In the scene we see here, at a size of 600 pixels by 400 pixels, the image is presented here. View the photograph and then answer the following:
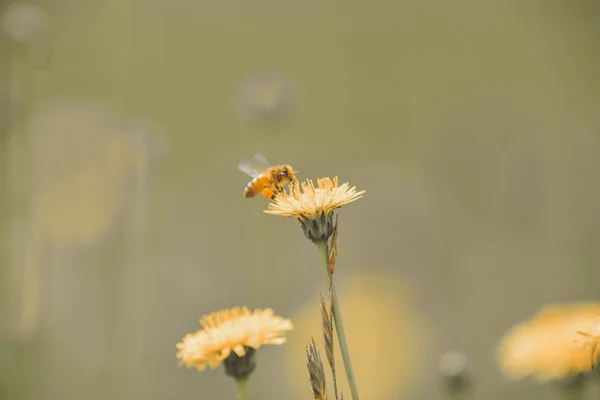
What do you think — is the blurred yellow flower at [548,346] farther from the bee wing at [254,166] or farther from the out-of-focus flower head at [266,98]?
the out-of-focus flower head at [266,98]

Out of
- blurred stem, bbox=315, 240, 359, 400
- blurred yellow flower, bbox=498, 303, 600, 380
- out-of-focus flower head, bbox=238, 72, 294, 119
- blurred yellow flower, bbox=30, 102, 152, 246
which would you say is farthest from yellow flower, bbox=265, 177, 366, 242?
blurred yellow flower, bbox=30, 102, 152, 246

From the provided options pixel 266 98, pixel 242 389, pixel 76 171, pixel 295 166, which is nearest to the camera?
pixel 242 389

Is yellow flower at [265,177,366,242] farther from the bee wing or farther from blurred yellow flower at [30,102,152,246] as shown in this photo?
blurred yellow flower at [30,102,152,246]

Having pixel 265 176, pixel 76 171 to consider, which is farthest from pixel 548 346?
pixel 76 171

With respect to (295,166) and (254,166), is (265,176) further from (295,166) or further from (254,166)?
(295,166)

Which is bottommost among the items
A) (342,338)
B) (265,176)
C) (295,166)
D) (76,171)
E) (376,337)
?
(342,338)
